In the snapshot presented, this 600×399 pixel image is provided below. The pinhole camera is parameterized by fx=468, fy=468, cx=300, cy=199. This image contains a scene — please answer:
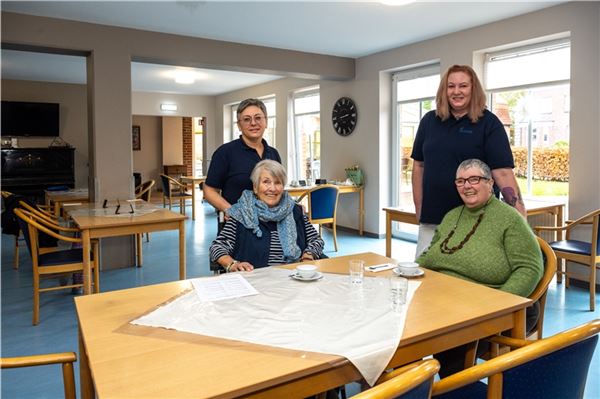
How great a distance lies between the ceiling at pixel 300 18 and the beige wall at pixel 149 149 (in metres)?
8.54

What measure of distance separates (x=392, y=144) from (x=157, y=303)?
5.37m

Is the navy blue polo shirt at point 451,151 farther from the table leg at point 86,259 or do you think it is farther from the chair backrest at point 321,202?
the chair backrest at point 321,202

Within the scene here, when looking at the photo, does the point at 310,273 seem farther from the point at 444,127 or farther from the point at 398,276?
the point at 444,127

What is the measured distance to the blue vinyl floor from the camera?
2.46 m

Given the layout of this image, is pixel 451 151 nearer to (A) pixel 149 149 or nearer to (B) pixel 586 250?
(B) pixel 586 250

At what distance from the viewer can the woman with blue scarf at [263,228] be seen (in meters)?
2.19

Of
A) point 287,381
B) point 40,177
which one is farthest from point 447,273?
point 40,177

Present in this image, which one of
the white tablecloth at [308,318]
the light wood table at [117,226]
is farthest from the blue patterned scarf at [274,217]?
the light wood table at [117,226]

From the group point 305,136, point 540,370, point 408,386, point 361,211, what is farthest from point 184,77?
point 408,386

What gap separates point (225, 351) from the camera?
1178 millimetres

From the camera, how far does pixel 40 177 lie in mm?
8508

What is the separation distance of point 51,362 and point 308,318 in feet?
2.47

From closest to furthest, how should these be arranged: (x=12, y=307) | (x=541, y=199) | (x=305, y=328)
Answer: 1. (x=305, y=328)
2. (x=12, y=307)
3. (x=541, y=199)

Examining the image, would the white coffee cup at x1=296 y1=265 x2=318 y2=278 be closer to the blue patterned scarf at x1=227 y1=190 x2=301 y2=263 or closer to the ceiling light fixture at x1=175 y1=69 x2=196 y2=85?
the blue patterned scarf at x1=227 y1=190 x2=301 y2=263
